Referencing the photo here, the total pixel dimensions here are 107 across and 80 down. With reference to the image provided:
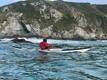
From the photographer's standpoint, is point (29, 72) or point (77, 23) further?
point (77, 23)

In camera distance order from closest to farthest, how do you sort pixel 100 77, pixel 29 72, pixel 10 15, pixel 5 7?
1. pixel 100 77
2. pixel 29 72
3. pixel 10 15
4. pixel 5 7

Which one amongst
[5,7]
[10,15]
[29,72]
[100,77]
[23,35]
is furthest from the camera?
[5,7]

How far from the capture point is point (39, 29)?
438 ft

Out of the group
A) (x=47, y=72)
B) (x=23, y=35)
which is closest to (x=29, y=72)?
(x=47, y=72)

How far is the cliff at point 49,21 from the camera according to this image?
13241 centimetres

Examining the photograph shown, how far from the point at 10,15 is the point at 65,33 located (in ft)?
97.5

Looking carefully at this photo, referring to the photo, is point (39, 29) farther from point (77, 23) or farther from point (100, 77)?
point (100, 77)

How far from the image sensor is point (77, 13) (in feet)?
518

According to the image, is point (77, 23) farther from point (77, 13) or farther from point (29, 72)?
point (29, 72)

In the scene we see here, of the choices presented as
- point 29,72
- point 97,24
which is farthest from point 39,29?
point 29,72

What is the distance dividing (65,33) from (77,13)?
88.4 feet

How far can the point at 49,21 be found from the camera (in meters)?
144

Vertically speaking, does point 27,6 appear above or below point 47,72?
above

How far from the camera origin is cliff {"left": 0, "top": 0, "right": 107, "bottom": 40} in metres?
132
